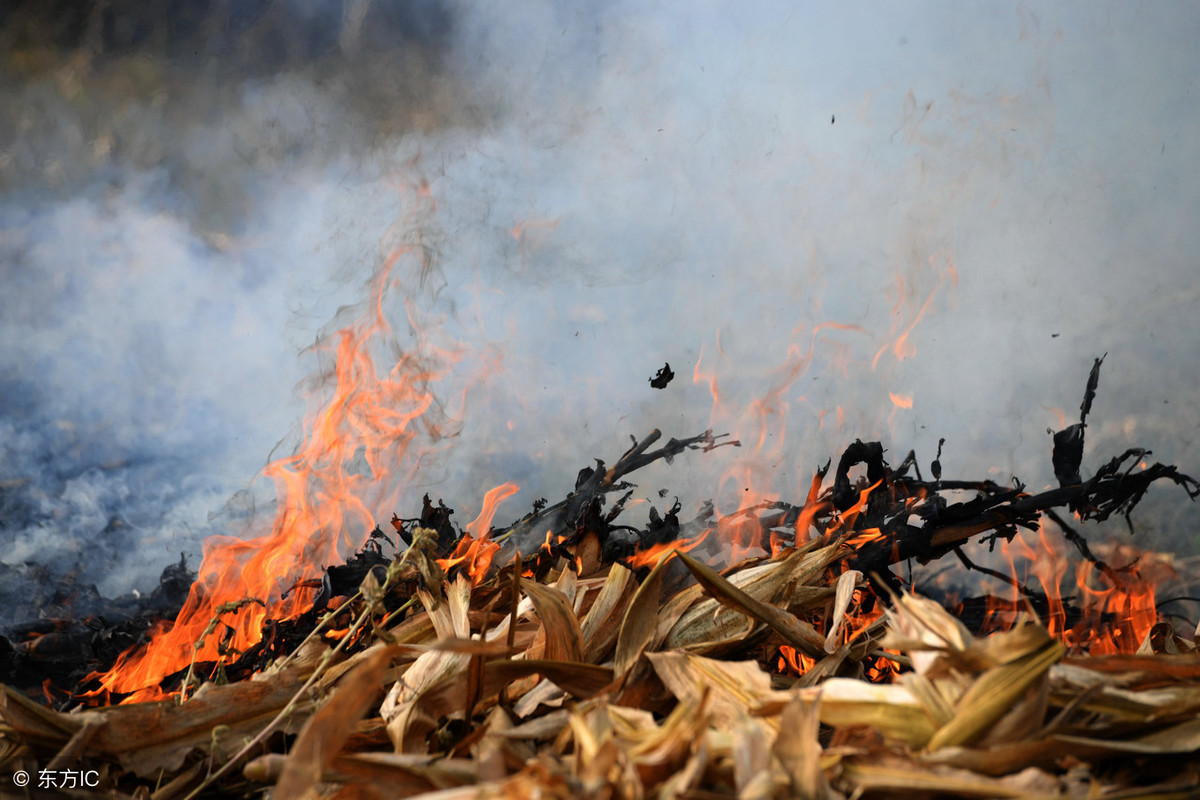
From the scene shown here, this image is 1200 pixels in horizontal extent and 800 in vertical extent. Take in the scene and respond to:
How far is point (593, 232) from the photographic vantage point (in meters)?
3.09

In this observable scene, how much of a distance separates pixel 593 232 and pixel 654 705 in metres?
2.59

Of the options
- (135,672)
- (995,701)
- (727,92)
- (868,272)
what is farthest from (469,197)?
(995,701)

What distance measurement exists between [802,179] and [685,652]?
2.59 m

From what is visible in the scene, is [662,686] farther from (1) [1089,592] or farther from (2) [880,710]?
(1) [1089,592]

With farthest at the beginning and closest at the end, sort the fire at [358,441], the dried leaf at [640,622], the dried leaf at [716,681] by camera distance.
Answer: the fire at [358,441], the dried leaf at [640,622], the dried leaf at [716,681]

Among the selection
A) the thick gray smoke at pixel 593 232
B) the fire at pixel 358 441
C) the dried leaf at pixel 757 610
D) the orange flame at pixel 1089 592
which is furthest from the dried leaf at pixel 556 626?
the thick gray smoke at pixel 593 232

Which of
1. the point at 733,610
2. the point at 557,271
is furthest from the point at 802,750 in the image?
the point at 557,271

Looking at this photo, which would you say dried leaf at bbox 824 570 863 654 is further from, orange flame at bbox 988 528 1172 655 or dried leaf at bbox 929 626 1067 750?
orange flame at bbox 988 528 1172 655

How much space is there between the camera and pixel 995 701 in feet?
1.65

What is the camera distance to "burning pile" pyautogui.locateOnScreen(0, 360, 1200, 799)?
49 centimetres

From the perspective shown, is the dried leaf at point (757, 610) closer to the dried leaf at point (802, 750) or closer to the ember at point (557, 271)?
the dried leaf at point (802, 750)

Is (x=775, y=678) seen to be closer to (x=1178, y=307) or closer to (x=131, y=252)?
(x=1178, y=307)

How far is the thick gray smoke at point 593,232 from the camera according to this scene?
2.79m

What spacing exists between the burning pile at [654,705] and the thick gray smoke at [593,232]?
1.94 metres
